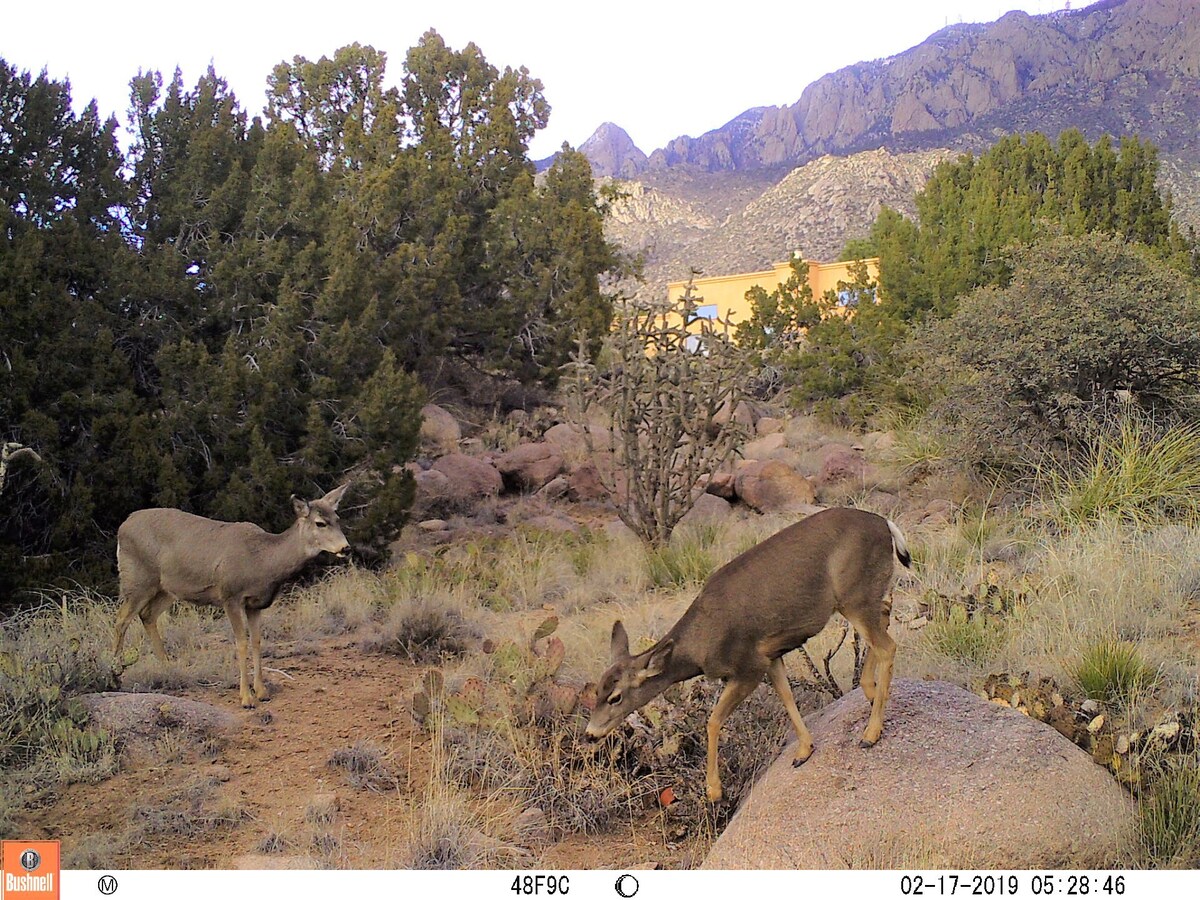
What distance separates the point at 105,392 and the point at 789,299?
14360mm

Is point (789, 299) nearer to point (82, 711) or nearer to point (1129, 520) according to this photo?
point (1129, 520)

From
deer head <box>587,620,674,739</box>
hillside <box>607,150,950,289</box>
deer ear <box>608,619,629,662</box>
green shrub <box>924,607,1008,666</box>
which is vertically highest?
hillside <box>607,150,950,289</box>

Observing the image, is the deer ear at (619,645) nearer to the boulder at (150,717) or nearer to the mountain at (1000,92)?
the boulder at (150,717)

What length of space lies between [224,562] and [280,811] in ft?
6.53

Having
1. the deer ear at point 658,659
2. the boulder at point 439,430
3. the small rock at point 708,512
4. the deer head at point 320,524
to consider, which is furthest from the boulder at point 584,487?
the deer ear at point 658,659

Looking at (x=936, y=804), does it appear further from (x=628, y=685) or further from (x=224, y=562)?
(x=224, y=562)

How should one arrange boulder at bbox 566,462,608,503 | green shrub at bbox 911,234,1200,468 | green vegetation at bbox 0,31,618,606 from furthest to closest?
boulder at bbox 566,462,608,503
green shrub at bbox 911,234,1200,468
green vegetation at bbox 0,31,618,606

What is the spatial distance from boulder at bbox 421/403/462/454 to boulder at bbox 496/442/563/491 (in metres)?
1.47

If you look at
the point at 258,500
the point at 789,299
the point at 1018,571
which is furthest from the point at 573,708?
the point at 789,299

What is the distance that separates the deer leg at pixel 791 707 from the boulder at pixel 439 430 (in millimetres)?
12128

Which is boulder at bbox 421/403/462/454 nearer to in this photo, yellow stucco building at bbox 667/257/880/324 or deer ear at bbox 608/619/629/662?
yellow stucco building at bbox 667/257/880/324

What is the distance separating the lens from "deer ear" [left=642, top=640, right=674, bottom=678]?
13.6ft
